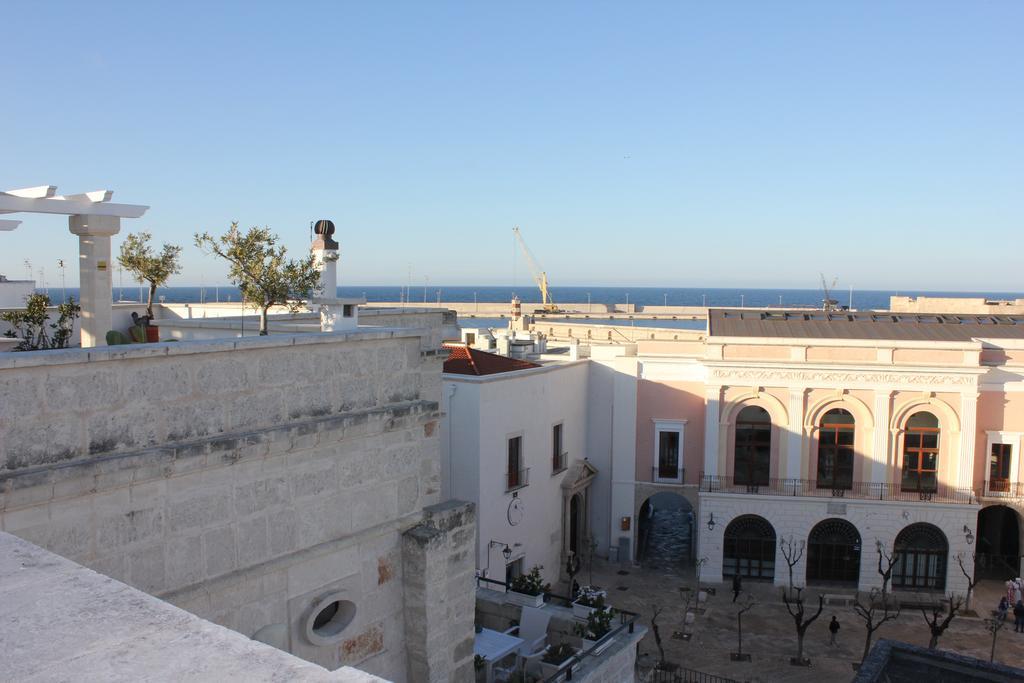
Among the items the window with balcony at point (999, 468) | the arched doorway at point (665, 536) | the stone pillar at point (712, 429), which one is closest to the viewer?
the window with balcony at point (999, 468)

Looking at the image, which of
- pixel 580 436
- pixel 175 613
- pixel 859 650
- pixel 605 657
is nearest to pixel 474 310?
pixel 580 436

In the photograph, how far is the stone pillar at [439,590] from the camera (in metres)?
8.85

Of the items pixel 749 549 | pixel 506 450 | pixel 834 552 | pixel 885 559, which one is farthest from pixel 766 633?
pixel 506 450

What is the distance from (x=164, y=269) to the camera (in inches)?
646

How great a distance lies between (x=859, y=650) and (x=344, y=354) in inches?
792

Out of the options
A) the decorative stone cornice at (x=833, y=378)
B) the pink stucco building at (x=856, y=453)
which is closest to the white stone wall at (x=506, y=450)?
the pink stucco building at (x=856, y=453)

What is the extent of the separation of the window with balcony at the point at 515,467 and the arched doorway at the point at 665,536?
7022 millimetres

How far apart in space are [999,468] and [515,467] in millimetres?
A: 16459

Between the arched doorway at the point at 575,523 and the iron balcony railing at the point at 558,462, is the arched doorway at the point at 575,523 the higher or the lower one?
the lower one

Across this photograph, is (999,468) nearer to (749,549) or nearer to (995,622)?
(995,622)

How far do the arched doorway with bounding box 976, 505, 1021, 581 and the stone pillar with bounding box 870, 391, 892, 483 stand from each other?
551 cm

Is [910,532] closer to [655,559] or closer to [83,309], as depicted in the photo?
[655,559]

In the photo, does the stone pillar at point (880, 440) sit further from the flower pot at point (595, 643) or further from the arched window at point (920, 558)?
the flower pot at point (595, 643)

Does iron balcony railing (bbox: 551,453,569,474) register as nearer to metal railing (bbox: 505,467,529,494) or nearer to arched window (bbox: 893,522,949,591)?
metal railing (bbox: 505,467,529,494)
